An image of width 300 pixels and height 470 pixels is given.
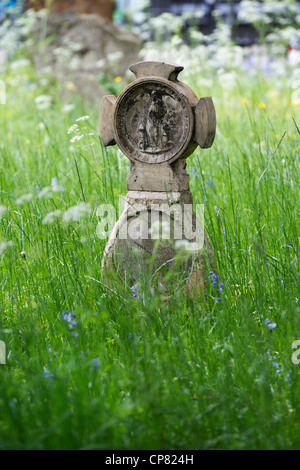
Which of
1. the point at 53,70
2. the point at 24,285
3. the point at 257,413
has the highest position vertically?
the point at 53,70

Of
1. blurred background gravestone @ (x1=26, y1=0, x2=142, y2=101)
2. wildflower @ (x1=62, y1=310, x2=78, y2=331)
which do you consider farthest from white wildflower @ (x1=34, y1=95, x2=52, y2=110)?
wildflower @ (x1=62, y1=310, x2=78, y2=331)

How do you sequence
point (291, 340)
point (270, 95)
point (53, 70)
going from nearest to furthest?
point (291, 340) < point (270, 95) < point (53, 70)

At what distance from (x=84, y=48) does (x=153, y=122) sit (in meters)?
5.63

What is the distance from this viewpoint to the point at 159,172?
2.52 m

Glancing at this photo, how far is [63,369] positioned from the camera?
1.85 m

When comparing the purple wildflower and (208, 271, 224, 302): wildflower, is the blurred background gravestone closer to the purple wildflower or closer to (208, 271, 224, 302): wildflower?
(208, 271, 224, 302): wildflower

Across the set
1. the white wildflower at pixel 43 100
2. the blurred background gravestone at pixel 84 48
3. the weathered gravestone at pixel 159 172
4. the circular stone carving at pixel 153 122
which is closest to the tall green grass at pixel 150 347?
the weathered gravestone at pixel 159 172

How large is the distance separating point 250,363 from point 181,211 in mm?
851

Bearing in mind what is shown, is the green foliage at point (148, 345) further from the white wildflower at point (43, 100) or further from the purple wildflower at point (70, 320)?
the white wildflower at point (43, 100)

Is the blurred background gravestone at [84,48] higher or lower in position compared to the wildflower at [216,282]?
higher

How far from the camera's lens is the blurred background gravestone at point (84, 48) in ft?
24.7

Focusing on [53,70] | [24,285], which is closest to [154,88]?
[24,285]
